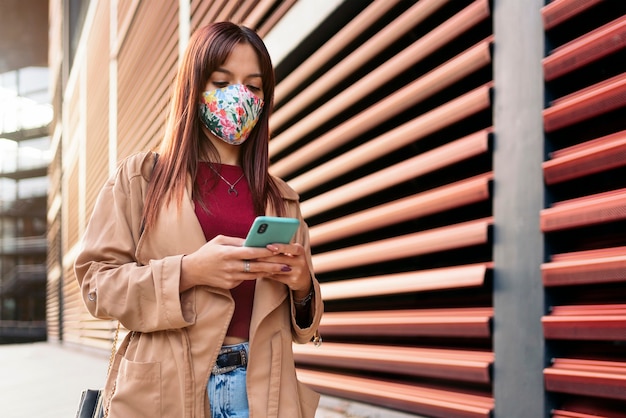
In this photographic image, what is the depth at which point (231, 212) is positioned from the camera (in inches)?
66.3

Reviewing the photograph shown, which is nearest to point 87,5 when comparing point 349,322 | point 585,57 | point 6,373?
point 6,373

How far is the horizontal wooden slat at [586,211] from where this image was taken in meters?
2.10

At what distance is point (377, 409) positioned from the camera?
3467 millimetres

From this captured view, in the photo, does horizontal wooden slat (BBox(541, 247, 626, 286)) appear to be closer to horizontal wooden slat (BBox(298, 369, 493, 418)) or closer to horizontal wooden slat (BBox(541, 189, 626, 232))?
horizontal wooden slat (BBox(541, 189, 626, 232))

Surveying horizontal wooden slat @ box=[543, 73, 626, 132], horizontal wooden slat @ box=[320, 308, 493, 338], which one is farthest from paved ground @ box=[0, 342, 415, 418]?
horizontal wooden slat @ box=[543, 73, 626, 132]

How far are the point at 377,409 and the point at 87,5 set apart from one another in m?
14.7

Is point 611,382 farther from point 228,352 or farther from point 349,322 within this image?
point 349,322

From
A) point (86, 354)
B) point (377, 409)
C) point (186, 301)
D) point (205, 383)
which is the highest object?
point (186, 301)

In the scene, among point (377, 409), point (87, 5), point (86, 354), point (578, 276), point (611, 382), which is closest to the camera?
point (611, 382)

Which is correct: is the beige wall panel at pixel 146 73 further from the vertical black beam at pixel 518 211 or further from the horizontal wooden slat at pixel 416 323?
the vertical black beam at pixel 518 211

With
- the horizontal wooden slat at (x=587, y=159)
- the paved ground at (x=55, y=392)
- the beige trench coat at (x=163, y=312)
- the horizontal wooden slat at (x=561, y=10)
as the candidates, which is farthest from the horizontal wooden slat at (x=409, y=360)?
Result: the horizontal wooden slat at (x=561, y=10)

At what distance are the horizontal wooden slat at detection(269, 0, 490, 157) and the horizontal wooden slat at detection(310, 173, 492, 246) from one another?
0.70 metres

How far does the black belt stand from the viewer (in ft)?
5.06

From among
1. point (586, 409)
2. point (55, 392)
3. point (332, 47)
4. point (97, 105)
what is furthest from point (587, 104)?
point (97, 105)
